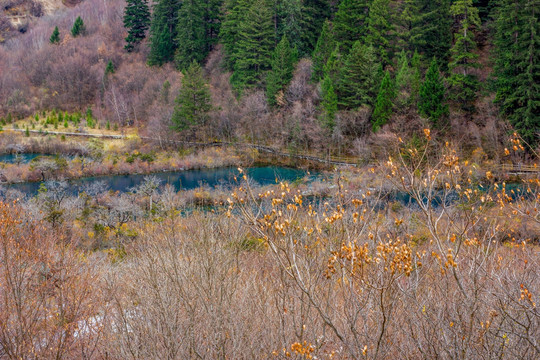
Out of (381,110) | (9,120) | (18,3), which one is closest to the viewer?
(381,110)

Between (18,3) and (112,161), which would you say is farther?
(18,3)

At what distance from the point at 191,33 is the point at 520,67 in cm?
3053

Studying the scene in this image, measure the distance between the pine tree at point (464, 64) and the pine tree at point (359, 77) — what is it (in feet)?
16.8

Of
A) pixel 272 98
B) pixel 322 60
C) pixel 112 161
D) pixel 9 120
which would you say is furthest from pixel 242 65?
pixel 9 120

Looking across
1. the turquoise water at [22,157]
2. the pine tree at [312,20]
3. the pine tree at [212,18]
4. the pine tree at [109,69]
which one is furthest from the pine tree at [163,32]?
the turquoise water at [22,157]

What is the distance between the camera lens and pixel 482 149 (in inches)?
972

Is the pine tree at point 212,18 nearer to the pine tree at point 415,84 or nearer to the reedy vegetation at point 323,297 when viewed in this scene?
the pine tree at point 415,84

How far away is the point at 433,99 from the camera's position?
84.7ft

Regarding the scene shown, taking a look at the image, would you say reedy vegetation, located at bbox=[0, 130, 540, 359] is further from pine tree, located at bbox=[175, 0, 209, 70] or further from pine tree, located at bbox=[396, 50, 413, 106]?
pine tree, located at bbox=[175, 0, 209, 70]

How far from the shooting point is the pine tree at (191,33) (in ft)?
141

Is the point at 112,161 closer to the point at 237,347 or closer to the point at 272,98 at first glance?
the point at 272,98

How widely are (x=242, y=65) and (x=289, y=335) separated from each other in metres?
34.2

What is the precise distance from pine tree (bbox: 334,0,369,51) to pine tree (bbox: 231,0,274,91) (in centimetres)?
630

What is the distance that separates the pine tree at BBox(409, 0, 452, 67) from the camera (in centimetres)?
3011
